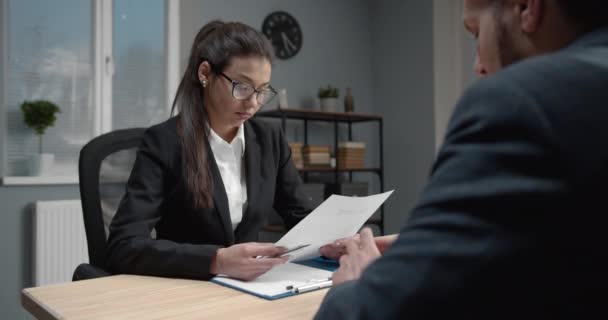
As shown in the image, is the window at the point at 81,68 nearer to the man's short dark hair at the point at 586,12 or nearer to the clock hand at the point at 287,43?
the clock hand at the point at 287,43

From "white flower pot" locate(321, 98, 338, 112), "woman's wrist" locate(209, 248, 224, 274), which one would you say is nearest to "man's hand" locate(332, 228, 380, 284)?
"woman's wrist" locate(209, 248, 224, 274)

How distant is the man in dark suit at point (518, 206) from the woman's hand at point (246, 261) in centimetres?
64

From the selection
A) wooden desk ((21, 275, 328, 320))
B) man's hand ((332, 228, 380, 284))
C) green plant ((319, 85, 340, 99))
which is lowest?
wooden desk ((21, 275, 328, 320))

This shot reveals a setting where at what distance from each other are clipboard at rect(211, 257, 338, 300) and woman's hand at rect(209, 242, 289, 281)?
0.05 feet

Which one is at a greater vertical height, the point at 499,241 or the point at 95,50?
the point at 95,50

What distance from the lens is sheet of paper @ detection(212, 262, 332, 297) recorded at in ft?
3.12

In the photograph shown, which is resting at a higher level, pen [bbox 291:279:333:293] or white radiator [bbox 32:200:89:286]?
pen [bbox 291:279:333:293]

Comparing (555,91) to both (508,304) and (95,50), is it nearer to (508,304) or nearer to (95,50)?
(508,304)

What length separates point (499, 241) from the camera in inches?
14.1

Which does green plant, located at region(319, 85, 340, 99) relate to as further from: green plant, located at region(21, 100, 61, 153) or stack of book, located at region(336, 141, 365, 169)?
green plant, located at region(21, 100, 61, 153)

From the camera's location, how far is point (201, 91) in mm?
1527

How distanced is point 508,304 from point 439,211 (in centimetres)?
8

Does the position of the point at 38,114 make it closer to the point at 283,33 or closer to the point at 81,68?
the point at 81,68

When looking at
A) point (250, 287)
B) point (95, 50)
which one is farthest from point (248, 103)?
point (95, 50)
